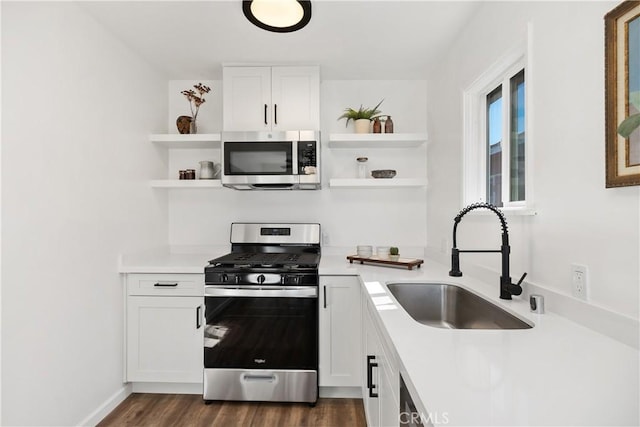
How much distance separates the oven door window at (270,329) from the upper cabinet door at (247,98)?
1311 mm

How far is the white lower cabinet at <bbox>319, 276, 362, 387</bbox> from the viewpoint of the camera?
215cm

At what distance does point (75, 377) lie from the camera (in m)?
1.78

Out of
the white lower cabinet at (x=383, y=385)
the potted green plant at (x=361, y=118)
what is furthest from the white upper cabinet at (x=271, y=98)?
the white lower cabinet at (x=383, y=385)

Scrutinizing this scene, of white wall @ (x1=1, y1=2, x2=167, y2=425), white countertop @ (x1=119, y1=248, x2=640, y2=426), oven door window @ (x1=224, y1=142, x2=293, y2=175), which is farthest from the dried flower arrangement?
white countertop @ (x1=119, y1=248, x2=640, y2=426)

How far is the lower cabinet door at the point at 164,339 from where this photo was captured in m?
2.18

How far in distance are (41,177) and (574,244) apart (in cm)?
228

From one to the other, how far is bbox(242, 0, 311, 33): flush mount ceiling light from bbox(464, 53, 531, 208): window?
40.5 inches

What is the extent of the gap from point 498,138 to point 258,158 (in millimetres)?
1572

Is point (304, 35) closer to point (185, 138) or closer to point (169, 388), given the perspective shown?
point (185, 138)

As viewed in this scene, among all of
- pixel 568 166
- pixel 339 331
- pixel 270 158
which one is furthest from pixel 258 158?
pixel 568 166

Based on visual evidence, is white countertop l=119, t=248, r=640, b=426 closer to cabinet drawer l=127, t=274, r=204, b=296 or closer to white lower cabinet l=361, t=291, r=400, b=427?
white lower cabinet l=361, t=291, r=400, b=427

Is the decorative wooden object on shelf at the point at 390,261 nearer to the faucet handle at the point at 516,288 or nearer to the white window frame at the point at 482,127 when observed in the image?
the white window frame at the point at 482,127

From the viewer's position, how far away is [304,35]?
2064 mm

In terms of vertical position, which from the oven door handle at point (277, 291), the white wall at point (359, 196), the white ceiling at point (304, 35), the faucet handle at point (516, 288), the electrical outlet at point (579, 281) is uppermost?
the white ceiling at point (304, 35)
